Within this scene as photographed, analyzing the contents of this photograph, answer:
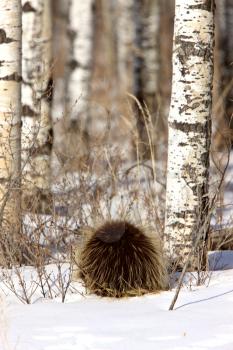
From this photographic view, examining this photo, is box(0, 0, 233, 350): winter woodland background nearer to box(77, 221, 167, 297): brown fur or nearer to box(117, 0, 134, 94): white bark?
box(77, 221, 167, 297): brown fur

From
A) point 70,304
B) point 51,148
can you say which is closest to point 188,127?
point 70,304

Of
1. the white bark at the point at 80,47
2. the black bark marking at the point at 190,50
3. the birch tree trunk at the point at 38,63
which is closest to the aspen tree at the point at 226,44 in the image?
the white bark at the point at 80,47

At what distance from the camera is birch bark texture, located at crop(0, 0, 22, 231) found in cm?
674

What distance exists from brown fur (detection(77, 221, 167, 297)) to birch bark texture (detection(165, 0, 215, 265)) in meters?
0.42

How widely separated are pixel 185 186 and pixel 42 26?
12.7 ft

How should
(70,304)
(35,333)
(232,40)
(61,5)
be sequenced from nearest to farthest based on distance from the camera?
(35,333) → (70,304) → (232,40) → (61,5)

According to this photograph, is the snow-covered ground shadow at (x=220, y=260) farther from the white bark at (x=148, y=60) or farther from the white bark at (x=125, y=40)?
the white bark at (x=148, y=60)

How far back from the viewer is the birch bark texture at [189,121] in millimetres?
6105

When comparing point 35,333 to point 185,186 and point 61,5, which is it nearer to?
point 185,186

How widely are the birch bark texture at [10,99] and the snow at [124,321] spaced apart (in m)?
1.00

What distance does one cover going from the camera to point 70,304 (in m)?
5.51

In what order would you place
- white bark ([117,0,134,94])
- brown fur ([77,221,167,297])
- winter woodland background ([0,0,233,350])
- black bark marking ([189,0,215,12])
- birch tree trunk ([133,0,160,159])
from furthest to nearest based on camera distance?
white bark ([117,0,134,94])
birch tree trunk ([133,0,160,159])
black bark marking ([189,0,215,12])
brown fur ([77,221,167,297])
winter woodland background ([0,0,233,350])

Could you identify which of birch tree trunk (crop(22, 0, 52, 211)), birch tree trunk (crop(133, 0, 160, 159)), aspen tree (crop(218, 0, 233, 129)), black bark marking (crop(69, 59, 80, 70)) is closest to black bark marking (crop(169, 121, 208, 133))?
birch tree trunk (crop(22, 0, 52, 211))

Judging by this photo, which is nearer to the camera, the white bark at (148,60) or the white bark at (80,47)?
the white bark at (80,47)
